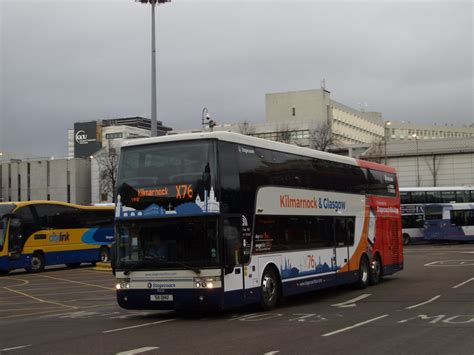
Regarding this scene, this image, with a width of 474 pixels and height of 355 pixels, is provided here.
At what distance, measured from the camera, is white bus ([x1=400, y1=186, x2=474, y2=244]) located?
50938 mm

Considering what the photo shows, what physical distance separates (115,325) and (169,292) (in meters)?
1.26

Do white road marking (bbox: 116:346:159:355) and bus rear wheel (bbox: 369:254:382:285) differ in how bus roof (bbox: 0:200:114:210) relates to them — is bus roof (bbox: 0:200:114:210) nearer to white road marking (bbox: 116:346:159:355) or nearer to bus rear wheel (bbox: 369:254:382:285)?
bus rear wheel (bbox: 369:254:382:285)

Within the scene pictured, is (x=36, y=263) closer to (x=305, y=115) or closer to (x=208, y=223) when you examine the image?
(x=208, y=223)

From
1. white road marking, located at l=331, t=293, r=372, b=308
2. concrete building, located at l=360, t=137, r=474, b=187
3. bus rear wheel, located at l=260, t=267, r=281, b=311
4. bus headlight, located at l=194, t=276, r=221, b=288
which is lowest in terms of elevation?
white road marking, located at l=331, t=293, r=372, b=308

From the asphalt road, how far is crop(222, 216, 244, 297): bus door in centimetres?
73

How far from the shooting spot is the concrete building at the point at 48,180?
105625 millimetres

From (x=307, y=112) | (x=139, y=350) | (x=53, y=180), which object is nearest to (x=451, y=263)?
(x=139, y=350)

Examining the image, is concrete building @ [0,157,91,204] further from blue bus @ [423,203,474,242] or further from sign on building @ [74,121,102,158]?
blue bus @ [423,203,474,242]

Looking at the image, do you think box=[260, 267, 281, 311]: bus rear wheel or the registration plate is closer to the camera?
the registration plate

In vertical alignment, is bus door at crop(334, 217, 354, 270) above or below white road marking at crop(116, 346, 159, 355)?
above

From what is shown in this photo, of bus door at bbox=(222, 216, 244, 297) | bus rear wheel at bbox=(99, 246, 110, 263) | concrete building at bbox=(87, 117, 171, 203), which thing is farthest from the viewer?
concrete building at bbox=(87, 117, 171, 203)

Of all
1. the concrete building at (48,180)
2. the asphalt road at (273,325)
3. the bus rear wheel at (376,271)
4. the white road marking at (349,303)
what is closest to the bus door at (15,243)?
the asphalt road at (273,325)

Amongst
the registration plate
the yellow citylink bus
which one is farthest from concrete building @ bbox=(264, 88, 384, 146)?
the registration plate

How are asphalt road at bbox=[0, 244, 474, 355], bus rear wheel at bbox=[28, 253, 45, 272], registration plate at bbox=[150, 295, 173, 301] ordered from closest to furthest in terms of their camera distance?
1. asphalt road at bbox=[0, 244, 474, 355]
2. registration plate at bbox=[150, 295, 173, 301]
3. bus rear wheel at bbox=[28, 253, 45, 272]
